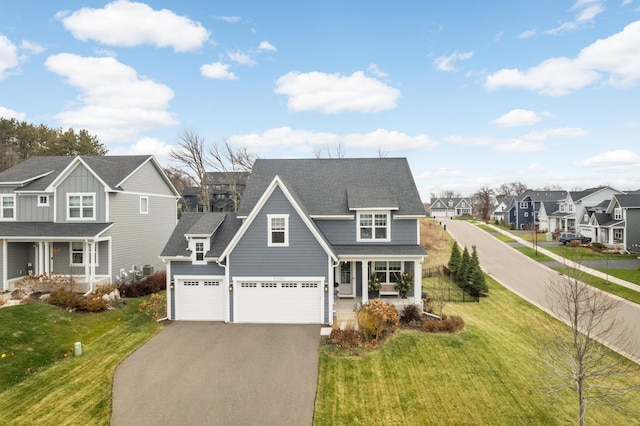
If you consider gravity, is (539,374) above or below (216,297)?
below

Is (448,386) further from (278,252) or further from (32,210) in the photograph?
(32,210)

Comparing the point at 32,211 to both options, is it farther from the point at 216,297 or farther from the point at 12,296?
the point at 216,297

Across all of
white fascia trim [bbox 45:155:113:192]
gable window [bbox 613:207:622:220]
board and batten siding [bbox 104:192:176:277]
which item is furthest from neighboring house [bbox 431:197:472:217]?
white fascia trim [bbox 45:155:113:192]

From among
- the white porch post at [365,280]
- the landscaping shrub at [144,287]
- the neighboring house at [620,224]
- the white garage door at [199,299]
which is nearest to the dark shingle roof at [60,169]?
the landscaping shrub at [144,287]

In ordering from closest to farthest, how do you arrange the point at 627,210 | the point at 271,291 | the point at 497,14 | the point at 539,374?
the point at 539,374, the point at 271,291, the point at 497,14, the point at 627,210

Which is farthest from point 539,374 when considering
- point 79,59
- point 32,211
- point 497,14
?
point 79,59

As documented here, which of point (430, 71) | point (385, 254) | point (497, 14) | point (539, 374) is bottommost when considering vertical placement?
point (539, 374)
